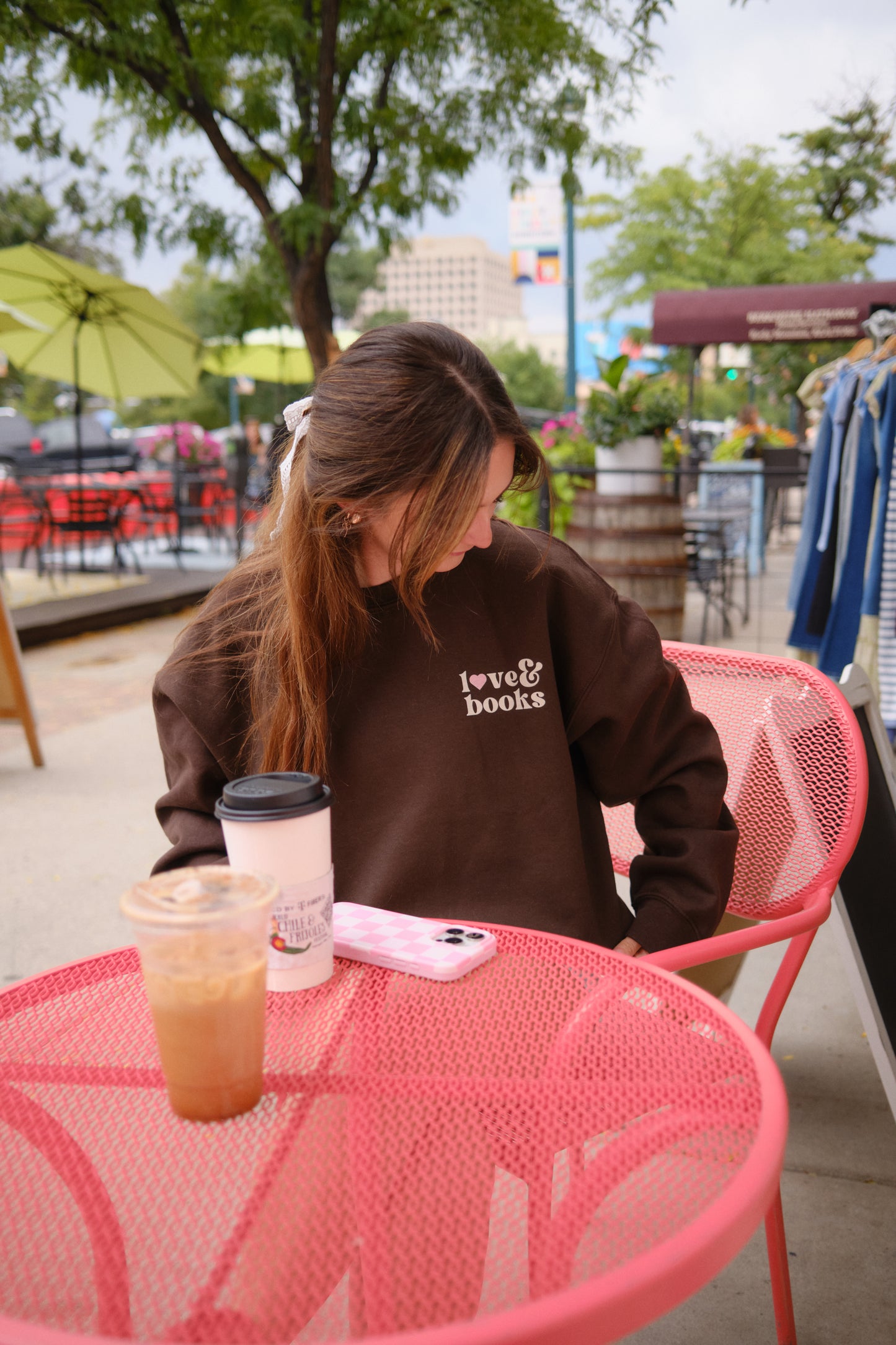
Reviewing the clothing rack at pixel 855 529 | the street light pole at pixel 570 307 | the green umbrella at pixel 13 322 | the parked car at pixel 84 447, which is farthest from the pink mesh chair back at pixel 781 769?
the parked car at pixel 84 447

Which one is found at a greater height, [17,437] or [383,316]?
[383,316]

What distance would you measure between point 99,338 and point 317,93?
195 inches

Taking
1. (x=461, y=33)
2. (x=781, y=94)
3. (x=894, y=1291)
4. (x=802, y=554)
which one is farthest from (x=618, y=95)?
(x=894, y=1291)

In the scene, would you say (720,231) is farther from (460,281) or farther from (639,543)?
(460,281)

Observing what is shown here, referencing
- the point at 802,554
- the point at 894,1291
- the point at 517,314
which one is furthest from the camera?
the point at 517,314

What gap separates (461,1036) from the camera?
992 millimetres

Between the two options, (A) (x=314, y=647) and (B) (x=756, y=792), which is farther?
(B) (x=756, y=792)

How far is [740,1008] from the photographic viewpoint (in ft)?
8.76

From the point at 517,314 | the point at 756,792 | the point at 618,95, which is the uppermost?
the point at 517,314

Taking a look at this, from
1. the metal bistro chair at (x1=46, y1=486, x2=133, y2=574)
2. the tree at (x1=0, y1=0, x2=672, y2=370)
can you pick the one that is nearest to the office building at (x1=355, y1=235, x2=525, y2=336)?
the metal bistro chair at (x1=46, y1=486, x2=133, y2=574)

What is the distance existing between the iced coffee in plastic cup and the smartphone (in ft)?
0.77

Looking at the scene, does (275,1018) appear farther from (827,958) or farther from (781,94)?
(781,94)

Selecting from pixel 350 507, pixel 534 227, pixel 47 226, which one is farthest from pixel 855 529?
pixel 534 227

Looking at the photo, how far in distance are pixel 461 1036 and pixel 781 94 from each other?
11877 millimetres
